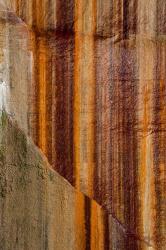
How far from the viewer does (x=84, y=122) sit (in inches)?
92.0

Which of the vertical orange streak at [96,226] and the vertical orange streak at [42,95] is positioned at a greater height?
the vertical orange streak at [42,95]

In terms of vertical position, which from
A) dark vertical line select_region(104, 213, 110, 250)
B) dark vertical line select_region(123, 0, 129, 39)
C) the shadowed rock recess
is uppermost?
dark vertical line select_region(123, 0, 129, 39)

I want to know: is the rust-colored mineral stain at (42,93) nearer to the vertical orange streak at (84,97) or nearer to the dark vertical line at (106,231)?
the vertical orange streak at (84,97)

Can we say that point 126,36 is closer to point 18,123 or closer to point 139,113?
point 139,113

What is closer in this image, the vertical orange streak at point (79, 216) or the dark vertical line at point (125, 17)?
the dark vertical line at point (125, 17)

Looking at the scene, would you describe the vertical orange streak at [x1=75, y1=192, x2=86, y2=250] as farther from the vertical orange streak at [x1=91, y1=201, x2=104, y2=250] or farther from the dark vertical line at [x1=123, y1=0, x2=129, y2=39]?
the dark vertical line at [x1=123, y1=0, x2=129, y2=39]

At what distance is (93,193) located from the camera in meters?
2.37

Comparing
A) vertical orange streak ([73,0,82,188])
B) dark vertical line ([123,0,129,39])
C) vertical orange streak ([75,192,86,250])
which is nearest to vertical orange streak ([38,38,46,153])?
vertical orange streak ([73,0,82,188])

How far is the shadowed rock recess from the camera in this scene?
2281mm

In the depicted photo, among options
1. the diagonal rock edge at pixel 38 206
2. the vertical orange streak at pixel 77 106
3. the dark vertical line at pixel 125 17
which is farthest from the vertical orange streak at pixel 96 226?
the dark vertical line at pixel 125 17

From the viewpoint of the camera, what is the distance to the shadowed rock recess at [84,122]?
2281mm

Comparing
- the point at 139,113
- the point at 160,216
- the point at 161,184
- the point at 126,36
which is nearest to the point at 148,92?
the point at 139,113

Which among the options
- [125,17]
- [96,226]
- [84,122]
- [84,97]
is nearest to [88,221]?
[96,226]

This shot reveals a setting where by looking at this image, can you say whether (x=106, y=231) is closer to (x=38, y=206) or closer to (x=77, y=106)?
(x=38, y=206)
